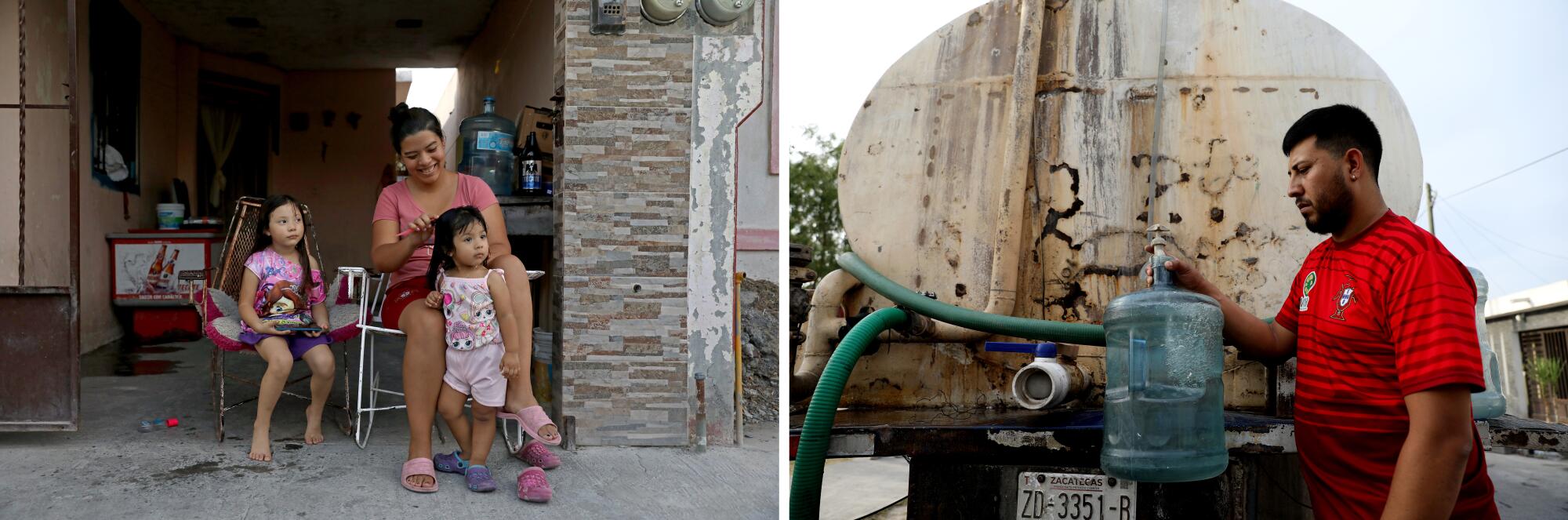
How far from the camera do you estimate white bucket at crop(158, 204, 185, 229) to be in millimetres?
9664

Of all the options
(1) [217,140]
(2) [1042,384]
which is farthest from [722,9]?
(1) [217,140]

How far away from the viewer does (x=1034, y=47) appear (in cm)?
387

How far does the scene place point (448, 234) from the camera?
4.38m

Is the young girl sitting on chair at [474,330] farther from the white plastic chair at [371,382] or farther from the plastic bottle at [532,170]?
the plastic bottle at [532,170]

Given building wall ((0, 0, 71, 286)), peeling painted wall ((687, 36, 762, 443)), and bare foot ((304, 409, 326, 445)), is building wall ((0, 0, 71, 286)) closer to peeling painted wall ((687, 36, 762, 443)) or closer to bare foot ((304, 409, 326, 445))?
bare foot ((304, 409, 326, 445))

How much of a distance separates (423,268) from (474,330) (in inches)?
22.9

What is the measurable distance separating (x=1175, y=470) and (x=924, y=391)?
47.2 inches

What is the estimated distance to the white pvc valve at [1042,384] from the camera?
343 cm

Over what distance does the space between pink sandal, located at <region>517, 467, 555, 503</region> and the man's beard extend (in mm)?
2815

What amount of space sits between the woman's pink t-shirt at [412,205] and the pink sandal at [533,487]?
1027 millimetres

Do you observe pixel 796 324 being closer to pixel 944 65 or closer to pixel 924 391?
pixel 924 391

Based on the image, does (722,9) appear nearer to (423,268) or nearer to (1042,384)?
(423,268)

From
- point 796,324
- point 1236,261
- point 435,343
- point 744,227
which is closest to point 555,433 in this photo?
point 435,343

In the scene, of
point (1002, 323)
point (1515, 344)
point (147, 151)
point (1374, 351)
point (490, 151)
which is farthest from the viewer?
point (1515, 344)
